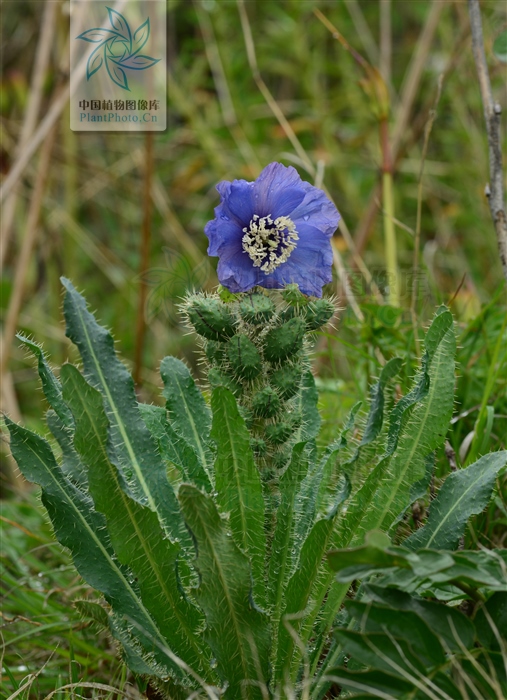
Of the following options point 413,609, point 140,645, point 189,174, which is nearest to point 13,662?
point 140,645

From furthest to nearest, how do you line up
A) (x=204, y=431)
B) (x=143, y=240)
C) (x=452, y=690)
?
(x=143, y=240), (x=204, y=431), (x=452, y=690)

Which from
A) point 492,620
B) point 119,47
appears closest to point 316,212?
point 492,620

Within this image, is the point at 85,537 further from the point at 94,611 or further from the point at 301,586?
the point at 301,586

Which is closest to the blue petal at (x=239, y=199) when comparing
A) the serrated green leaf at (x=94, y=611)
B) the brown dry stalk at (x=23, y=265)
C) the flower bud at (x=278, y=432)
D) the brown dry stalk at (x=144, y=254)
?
the flower bud at (x=278, y=432)

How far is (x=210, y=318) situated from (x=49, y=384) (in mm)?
339

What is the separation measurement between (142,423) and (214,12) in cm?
321

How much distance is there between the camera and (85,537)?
1416 millimetres

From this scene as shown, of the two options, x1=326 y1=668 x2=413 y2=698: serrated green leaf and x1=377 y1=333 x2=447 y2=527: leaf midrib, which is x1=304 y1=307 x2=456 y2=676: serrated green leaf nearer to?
x1=377 y1=333 x2=447 y2=527: leaf midrib

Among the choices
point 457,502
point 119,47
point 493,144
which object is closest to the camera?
point 457,502

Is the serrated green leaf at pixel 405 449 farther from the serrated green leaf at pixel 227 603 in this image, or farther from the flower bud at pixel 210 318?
the flower bud at pixel 210 318

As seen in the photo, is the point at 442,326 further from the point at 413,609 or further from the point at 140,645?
the point at 140,645

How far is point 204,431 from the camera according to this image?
1.66 meters

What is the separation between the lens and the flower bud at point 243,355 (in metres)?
1.35

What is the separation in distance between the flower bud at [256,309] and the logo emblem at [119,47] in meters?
1.82
